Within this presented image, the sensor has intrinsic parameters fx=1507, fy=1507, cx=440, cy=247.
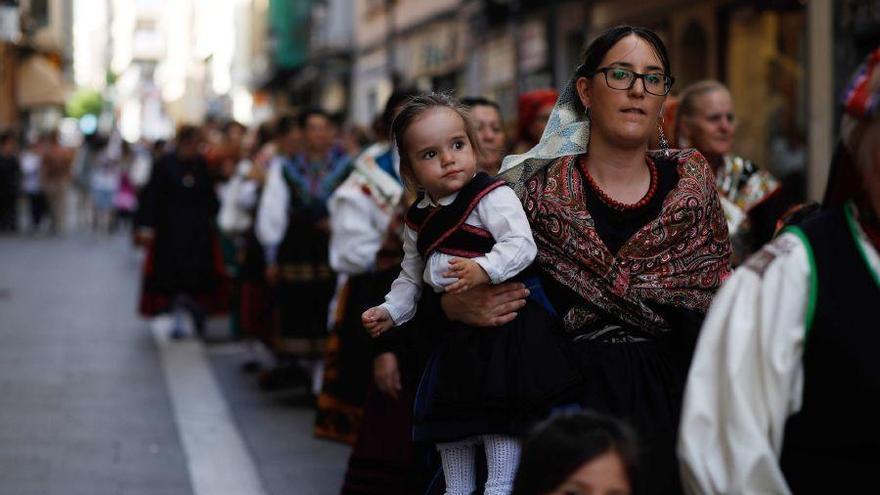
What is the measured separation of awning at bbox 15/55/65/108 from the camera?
4403 centimetres

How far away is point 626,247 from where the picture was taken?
142 inches

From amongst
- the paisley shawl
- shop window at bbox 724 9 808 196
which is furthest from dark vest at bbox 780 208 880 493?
shop window at bbox 724 9 808 196

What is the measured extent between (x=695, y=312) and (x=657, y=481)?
54 centimetres

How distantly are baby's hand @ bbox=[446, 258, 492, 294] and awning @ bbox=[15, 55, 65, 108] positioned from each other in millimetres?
42119

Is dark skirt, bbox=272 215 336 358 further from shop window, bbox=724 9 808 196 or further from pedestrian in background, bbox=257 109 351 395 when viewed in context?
shop window, bbox=724 9 808 196

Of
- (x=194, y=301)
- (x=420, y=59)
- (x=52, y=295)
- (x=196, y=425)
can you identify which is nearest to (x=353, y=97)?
(x=420, y=59)

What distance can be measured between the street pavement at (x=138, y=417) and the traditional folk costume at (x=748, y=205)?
2267 mm

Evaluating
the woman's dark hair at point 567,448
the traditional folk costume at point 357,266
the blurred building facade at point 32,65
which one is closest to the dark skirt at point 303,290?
the traditional folk costume at point 357,266

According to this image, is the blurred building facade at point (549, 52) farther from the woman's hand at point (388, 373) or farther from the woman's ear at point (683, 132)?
the woman's ear at point (683, 132)

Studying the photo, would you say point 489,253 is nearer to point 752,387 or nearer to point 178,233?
point 752,387

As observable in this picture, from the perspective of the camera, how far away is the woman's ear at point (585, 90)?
3833mm

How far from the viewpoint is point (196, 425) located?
8.56 metres

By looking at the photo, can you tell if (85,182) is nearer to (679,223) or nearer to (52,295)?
(52,295)

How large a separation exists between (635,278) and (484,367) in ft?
1.40
